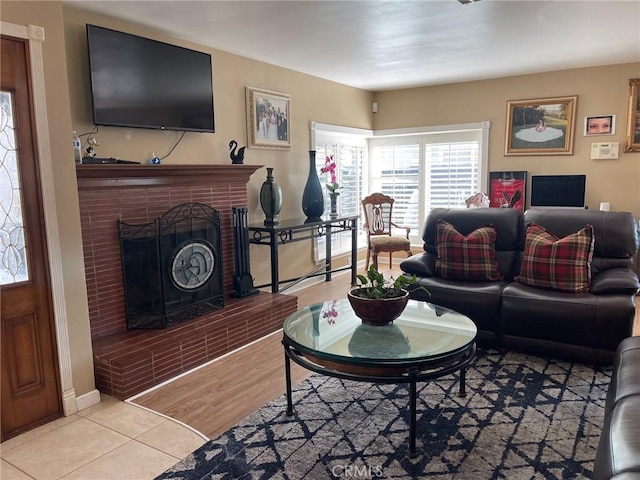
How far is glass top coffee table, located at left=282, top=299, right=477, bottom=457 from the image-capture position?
2035 millimetres

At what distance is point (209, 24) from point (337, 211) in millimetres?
2758

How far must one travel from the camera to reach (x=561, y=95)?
5.24 meters

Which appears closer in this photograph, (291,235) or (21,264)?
(21,264)

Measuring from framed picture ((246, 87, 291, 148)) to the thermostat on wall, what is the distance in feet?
11.1

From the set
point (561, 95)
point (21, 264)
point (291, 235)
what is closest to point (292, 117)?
point (291, 235)

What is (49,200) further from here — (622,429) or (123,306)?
(622,429)

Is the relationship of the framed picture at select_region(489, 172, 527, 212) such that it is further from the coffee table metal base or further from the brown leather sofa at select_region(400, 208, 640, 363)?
the coffee table metal base

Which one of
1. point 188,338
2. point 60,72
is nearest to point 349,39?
point 60,72

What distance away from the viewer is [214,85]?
4070mm

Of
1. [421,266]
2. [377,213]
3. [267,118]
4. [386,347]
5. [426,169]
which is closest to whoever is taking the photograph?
[386,347]

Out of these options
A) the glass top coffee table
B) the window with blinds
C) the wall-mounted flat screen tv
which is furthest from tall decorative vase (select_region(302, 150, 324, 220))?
the wall-mounted flat screen tv

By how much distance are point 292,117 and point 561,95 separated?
3.07m

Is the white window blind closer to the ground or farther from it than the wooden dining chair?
farther from it

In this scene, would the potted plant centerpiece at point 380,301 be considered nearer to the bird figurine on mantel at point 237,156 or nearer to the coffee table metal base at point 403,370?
the coffee table metal base at point 403,370
